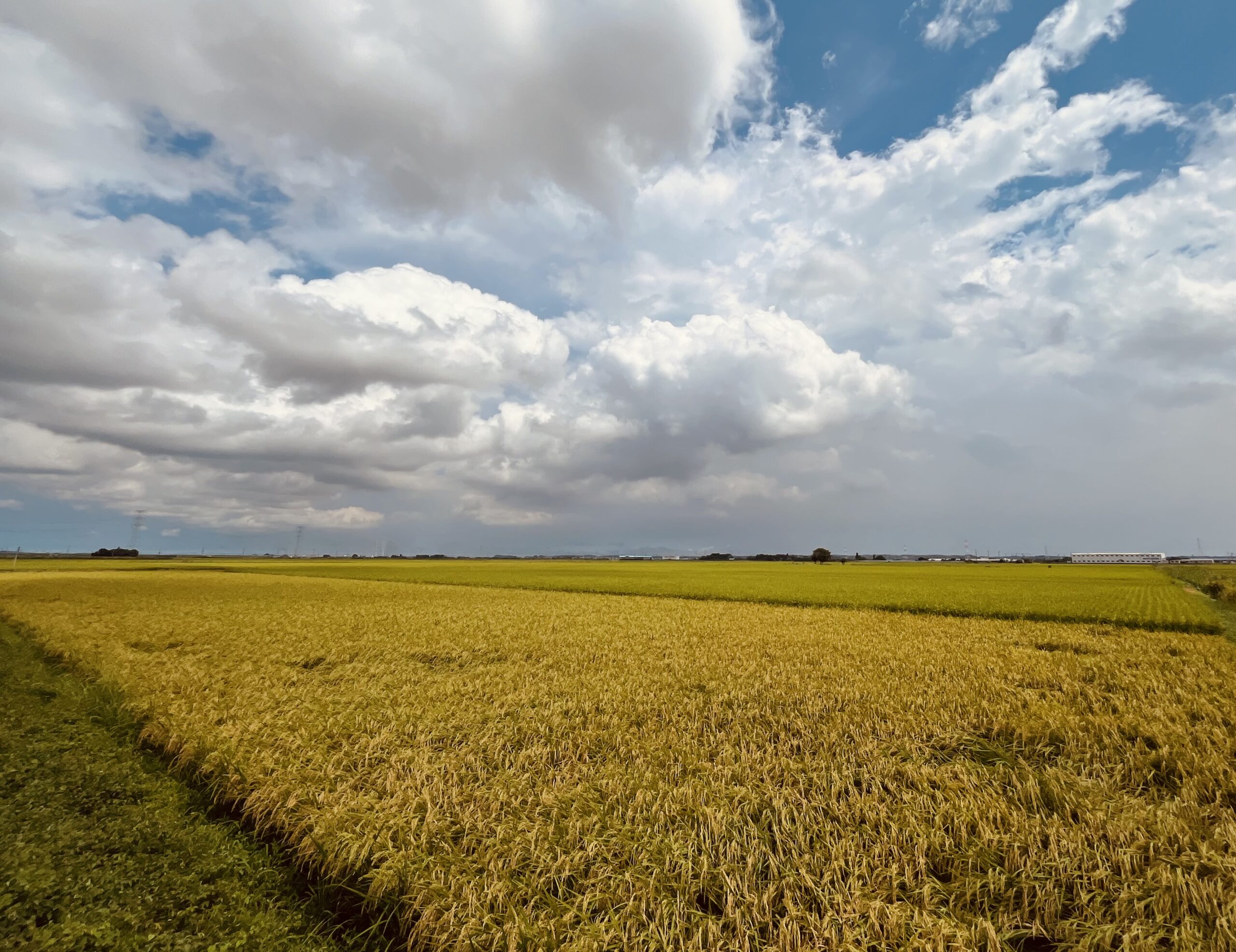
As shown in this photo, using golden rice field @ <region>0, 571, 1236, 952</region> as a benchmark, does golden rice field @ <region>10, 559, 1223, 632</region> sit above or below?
below

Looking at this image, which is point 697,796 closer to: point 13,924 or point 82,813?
point 13,924

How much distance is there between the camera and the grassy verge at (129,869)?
4.88 m

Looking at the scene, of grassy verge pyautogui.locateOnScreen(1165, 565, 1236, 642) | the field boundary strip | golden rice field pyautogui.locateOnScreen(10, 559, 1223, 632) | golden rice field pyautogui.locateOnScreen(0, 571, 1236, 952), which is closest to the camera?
golden rice field pyautogui.locateOnScreen(0, 571, 1236, 952)

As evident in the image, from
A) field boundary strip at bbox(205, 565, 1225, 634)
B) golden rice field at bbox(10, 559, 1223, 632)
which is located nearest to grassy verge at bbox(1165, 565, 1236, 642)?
golden rice field at bbox(10, 559, 1223, 632)

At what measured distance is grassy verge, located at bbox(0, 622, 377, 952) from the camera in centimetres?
488

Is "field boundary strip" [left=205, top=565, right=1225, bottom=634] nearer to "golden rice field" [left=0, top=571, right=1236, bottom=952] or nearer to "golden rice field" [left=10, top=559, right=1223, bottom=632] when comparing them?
"golden rice field" [left=10, top=559, right=1223, bottom=632]

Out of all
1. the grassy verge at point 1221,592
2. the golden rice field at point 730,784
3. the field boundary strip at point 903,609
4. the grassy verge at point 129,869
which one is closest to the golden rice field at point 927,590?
the field boundary strip at point 903,609

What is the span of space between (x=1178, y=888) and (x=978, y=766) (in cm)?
307

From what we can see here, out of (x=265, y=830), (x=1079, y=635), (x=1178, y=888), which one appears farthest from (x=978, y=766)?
(x=1079, y=635)

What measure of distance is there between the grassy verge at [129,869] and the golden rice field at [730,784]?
0.44 meters

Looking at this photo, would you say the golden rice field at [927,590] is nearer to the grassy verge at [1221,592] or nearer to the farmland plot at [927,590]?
the farmland plot at [927,590]

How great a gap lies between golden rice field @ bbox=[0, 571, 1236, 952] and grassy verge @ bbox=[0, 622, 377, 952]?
17.4 inches

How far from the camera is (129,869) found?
19.1 feet

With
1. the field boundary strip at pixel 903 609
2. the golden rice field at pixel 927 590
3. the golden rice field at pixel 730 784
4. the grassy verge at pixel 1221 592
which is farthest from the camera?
the golden rice field at pixel 927 590
